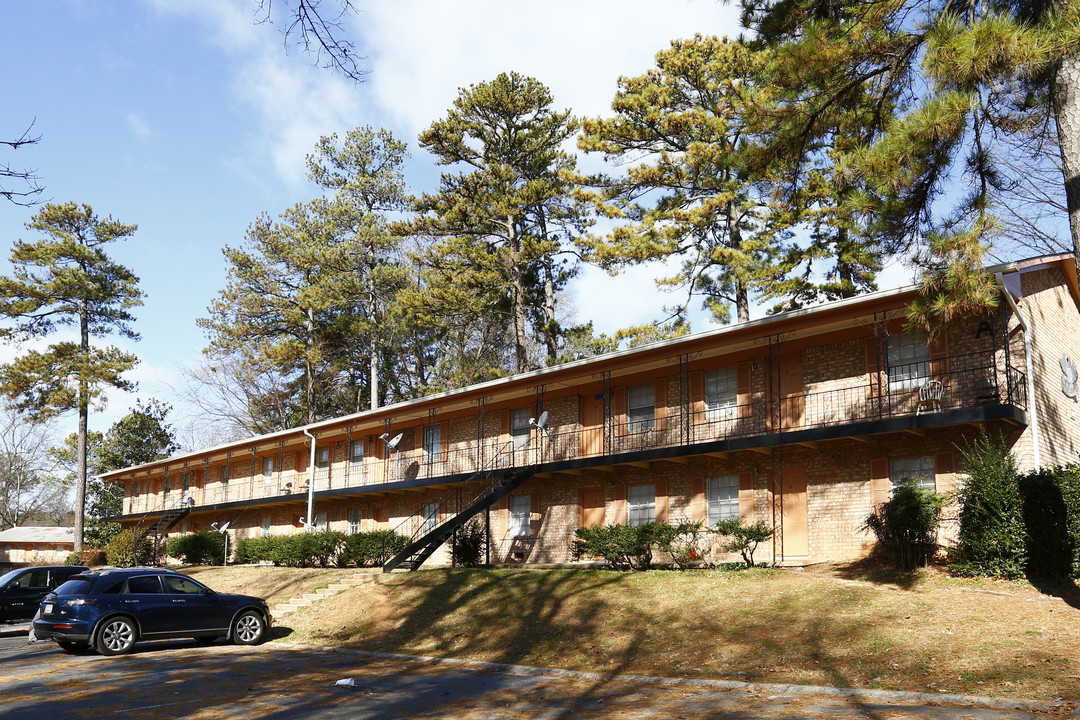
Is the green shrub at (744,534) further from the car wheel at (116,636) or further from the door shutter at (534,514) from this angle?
the car wheel at (116,636)

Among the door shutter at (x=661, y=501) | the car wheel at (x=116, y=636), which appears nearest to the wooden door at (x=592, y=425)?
the door shutter at (x=661, y=501)

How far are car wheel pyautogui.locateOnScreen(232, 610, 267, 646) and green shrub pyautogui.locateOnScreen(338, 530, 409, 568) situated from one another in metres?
9.71

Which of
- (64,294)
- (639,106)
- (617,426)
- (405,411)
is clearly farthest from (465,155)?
(64,294)

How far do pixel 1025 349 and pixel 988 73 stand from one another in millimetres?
8868

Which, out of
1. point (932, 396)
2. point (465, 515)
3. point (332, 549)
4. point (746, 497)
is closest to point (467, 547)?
point (465, 515)

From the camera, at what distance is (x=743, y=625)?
46.0 feet

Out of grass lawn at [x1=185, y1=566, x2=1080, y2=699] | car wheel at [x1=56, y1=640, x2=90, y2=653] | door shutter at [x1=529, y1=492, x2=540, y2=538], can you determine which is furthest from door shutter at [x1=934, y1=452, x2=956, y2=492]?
car wheel at [x1=56, y1=640, x2=90, y2=653]

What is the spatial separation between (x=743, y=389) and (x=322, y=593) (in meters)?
11.8

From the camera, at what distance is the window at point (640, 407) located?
23734mm

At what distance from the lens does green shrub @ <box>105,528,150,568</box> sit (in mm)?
37438

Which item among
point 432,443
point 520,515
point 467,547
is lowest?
point 467,547

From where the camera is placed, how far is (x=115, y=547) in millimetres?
38125

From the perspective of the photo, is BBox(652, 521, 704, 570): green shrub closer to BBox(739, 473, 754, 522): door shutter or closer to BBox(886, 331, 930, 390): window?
BBox(739, 473, 754, 522): door shutter

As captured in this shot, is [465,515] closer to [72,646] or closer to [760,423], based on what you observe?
[760,423]
